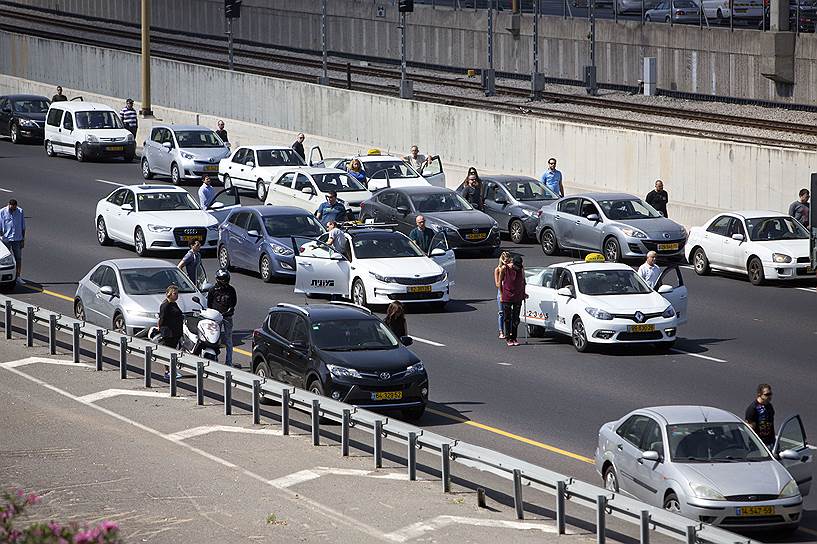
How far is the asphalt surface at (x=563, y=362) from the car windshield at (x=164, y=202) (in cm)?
109

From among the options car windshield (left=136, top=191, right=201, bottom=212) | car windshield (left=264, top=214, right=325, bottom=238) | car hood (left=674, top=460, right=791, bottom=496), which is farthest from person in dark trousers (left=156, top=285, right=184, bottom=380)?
car windshield (left=136, top=191, right=201, bottom=212)

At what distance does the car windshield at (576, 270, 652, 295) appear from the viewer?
→ 26.3 meters

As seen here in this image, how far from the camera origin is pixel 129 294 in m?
25.4

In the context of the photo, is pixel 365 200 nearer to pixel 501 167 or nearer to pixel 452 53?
pixel 501 167

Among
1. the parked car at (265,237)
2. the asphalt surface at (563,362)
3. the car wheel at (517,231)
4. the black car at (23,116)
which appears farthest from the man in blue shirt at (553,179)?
the black car at (23,116)

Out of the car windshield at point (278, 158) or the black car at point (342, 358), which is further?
the car windshield at point (278, 158)

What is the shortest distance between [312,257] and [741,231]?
880 cm

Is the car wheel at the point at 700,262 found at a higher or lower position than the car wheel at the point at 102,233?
lower

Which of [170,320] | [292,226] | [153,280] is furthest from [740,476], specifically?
[292,226]

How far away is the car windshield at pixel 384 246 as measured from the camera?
29.5 m

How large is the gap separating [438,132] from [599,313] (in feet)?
66.9

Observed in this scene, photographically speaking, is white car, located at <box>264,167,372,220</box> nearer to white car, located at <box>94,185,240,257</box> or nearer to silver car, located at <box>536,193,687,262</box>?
white car, located at <box>94,185,240,257</box>

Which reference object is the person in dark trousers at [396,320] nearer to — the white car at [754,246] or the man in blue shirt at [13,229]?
the man in blue shirt at [13,229]

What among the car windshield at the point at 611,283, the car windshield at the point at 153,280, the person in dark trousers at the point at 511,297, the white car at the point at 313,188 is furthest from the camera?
the white car at the point at 313,188
